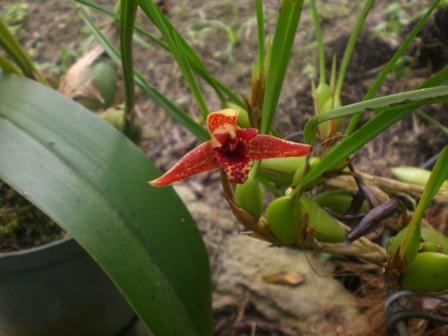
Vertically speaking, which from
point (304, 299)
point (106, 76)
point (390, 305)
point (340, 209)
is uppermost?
point (106, 76)

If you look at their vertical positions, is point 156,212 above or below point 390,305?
above

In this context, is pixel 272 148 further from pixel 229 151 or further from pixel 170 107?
pixel 170 107

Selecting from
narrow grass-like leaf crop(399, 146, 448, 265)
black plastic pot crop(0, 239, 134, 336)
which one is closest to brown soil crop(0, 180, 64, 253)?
black plastic pot crop(0, 239, 134, 336)

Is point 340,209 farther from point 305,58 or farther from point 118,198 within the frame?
point 305,58

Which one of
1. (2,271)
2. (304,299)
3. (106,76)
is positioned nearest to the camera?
(2,271)

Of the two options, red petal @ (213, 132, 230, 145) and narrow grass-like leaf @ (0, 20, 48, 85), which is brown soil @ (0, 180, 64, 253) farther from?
red petal @ (213, 132, 230, 145)

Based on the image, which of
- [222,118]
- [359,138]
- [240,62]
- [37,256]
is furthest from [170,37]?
[240,62]

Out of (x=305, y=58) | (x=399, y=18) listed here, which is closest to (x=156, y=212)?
(x=305, y=58)
